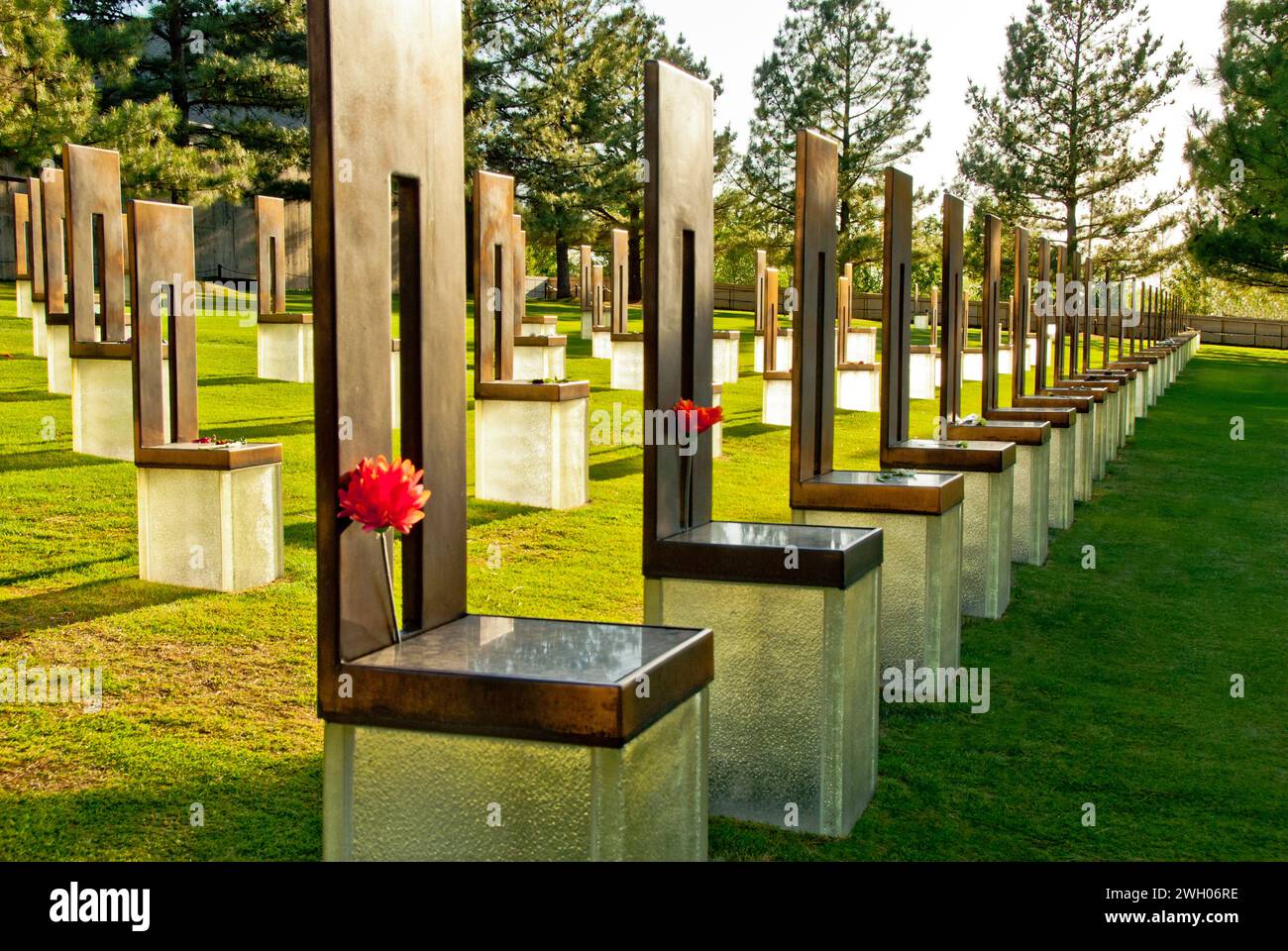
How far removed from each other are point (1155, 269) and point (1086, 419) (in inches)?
1404

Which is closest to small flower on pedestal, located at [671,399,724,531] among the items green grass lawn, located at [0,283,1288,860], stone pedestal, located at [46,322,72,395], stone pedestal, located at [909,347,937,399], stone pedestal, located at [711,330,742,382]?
green grass lawn, located at [0,283,1288,860]

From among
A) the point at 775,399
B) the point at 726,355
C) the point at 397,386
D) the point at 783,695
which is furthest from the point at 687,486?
the point at 726,355

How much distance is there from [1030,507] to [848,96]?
119ft

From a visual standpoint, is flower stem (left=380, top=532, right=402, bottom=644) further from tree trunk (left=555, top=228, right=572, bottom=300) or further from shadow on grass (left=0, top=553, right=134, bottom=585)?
tree trunk (left=555, top=228, right=572, bottom=300)

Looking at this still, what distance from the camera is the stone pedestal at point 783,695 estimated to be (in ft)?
14.2

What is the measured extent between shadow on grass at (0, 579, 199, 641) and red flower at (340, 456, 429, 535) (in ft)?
10.6

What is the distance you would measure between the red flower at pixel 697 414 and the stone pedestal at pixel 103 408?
19.8 ft

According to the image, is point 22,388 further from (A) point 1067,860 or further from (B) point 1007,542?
(A) point 1067,860

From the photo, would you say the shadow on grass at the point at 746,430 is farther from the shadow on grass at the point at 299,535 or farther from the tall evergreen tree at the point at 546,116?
the tall evergreen tree at the point at 546,116

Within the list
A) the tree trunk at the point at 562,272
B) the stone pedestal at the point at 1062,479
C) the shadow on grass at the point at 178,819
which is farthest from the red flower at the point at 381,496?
the tree trunk at the point at 562,272

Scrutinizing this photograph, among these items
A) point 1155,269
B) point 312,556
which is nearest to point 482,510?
point 312,556

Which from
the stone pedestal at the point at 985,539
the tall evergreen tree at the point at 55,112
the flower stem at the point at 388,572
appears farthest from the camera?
the tall evergreen tree at the point at 55,112

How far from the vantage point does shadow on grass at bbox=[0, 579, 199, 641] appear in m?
5.92

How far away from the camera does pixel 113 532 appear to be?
7.58 meters
